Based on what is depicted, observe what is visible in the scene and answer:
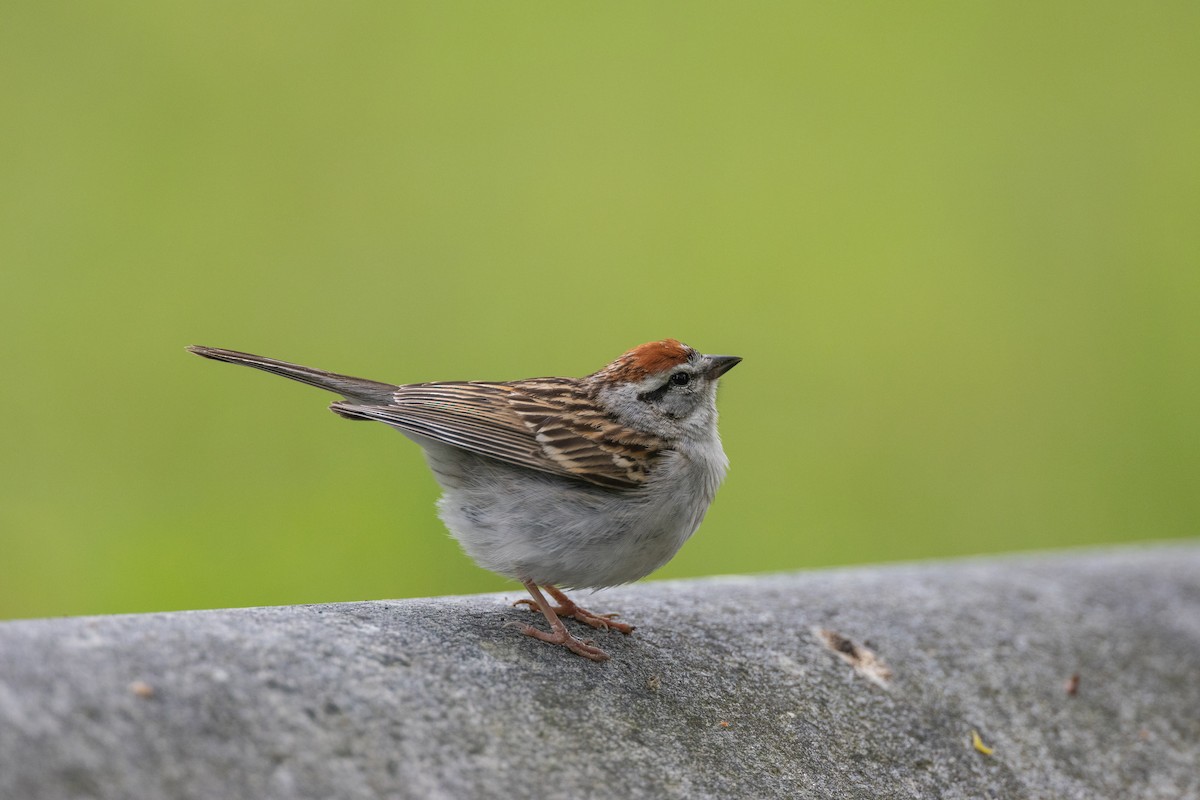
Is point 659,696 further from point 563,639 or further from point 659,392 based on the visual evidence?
point 659,392

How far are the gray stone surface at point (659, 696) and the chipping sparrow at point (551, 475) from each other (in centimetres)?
18

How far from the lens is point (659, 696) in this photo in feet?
9.48

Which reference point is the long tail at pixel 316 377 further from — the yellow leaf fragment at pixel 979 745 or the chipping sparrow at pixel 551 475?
the yellow leaf fragment at pixel 979 745

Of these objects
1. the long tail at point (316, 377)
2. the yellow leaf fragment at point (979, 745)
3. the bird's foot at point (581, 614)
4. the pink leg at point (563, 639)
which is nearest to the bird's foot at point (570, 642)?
the pink leg at point (563, 639)

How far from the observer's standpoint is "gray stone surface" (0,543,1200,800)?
2.02 m

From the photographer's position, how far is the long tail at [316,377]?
3057mm

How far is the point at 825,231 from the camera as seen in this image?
8.73m

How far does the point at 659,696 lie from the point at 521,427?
2.91 ft

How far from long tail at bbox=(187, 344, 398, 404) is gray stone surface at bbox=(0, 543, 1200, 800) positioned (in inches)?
24.5

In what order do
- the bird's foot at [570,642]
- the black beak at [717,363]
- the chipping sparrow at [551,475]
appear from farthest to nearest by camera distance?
1. the black beak at [717,363]
2. the chipping sparrow at [551,475]
3. the bird's foot at [570,642]

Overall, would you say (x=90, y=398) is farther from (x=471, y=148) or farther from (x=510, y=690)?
(x=510, y=690)

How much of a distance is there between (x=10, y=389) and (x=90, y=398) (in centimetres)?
40

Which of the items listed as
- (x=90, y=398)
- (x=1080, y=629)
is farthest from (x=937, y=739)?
(x=90, y=398)

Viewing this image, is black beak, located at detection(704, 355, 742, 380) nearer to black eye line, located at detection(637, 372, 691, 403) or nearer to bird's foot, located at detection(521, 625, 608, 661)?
black eye line, located at detection(637, 372, 691, 403)
